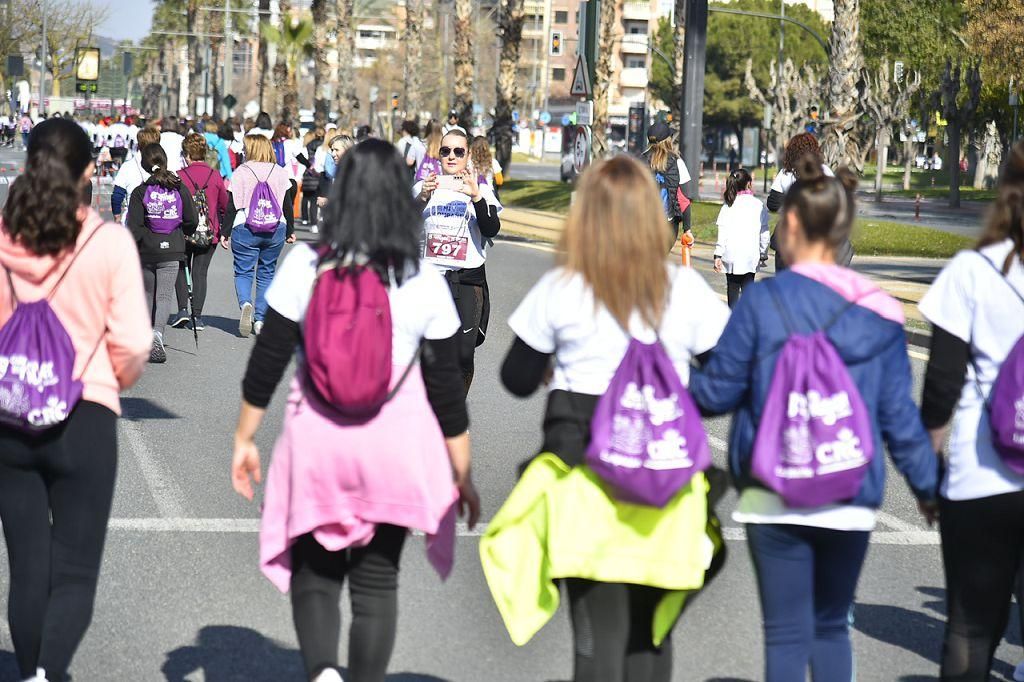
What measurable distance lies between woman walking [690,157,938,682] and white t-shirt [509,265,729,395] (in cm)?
11

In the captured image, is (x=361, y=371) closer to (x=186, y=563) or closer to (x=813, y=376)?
(x=813, y=376)

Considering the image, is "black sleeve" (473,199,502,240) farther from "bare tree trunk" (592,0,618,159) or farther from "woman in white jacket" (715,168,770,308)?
"bare tree trunk" (592,0,618,159)

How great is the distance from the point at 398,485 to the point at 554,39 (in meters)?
52.0

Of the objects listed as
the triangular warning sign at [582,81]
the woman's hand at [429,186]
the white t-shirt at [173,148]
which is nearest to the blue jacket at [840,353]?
the woman's hand at [429,186]

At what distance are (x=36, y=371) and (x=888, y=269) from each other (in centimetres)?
1934

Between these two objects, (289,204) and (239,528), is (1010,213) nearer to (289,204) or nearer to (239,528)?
(239,528)

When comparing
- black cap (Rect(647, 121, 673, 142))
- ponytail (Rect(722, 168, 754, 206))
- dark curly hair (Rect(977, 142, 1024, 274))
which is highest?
black cap (Rect(647, 121, 673, 142))

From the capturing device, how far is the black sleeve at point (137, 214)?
466 inches

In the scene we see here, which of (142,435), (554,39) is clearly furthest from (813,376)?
(554,39)

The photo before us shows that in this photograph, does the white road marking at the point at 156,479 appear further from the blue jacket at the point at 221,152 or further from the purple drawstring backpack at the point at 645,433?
the blue jacket at the point at 221,152

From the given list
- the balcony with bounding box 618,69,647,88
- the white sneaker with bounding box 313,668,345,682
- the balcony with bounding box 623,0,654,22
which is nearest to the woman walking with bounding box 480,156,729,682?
the white sneaker with bounding box 313,668,345,682

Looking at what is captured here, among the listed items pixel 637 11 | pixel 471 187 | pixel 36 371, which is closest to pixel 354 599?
pixel 36 371

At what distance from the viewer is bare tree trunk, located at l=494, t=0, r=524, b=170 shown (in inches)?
1384

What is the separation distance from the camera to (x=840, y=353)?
3758 mm
